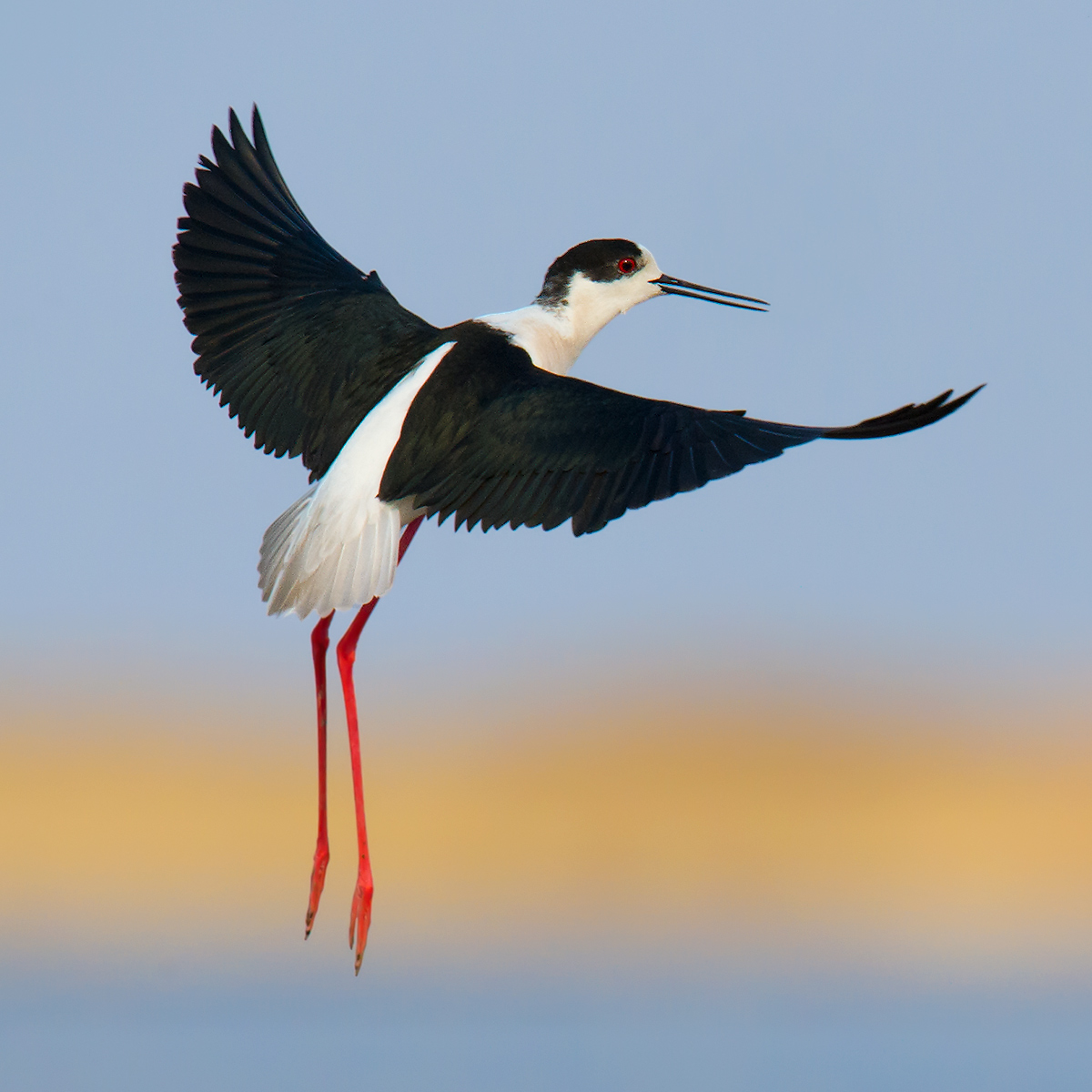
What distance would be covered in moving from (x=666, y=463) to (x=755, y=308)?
1571mm

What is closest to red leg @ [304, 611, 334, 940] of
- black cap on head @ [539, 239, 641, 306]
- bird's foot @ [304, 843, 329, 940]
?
bird's foot @ [304, 843, 329, 940]

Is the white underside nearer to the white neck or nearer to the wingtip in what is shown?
the white neck

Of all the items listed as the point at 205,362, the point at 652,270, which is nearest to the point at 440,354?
the point at 205,362

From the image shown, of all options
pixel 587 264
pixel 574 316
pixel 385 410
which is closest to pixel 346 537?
pixel 385 410

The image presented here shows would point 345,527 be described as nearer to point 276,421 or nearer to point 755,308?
point 276,421

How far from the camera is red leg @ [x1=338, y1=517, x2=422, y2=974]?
4.25 meters

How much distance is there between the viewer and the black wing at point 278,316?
482 centimetres

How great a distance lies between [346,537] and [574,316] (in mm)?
1428

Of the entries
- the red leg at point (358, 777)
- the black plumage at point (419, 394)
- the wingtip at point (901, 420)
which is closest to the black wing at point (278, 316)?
the black plumage at point (419, 394)

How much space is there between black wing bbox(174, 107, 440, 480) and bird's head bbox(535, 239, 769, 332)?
22.7 inches

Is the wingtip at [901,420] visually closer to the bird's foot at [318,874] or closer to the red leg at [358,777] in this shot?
the red leg at [358,777]

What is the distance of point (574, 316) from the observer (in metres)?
5.39

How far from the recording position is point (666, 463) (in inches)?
160

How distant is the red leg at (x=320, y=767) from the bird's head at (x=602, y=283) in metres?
1.33
